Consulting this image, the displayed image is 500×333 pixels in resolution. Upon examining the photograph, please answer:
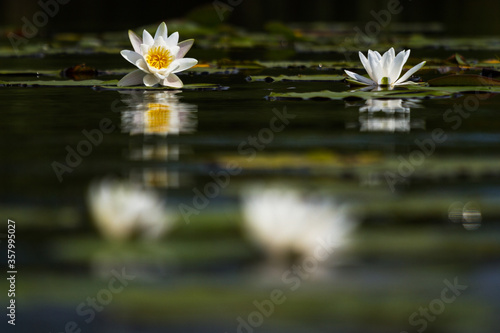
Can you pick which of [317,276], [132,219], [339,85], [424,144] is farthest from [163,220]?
[339,85]

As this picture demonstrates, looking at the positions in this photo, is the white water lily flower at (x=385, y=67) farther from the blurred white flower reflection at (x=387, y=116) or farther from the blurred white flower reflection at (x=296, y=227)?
the blurred white flower reflection at (x=296, y=227)

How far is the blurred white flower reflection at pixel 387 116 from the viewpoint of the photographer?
10.5 feet

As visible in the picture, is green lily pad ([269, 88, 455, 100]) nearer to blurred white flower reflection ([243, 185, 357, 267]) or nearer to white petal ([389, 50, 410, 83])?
white petal ([389, 50, 410, 83])

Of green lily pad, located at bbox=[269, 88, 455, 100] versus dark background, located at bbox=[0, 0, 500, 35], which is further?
dark background, located at bbox=[0, 0, 500, 35]

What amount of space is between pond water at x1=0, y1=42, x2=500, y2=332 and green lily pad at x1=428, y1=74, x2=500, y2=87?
0.69m

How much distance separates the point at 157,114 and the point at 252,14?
1432 cm

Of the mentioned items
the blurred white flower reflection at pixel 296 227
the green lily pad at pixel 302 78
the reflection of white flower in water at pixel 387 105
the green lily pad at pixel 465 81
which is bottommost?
the blurred white flower reflection at pixel 296 227

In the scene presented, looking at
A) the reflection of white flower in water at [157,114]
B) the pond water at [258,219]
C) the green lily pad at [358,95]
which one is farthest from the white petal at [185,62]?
the pond water at [258,219]

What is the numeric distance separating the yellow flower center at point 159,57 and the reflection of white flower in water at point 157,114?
14 centimetres

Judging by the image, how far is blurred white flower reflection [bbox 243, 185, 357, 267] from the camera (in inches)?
57.0

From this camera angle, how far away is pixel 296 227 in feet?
4.84

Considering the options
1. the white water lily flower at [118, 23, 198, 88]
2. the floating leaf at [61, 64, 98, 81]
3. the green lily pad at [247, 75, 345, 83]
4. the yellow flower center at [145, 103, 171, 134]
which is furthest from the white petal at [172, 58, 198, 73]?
the floating leaf at [61, 64, 98, 81]

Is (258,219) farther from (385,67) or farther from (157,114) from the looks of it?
(385,67)

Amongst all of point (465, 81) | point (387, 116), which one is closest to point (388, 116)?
point (387, 116)
